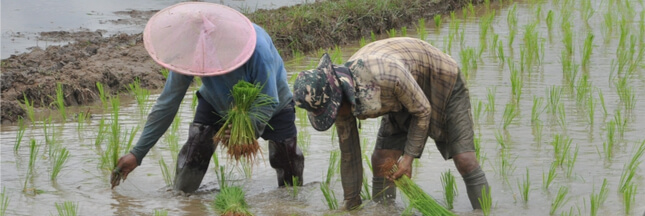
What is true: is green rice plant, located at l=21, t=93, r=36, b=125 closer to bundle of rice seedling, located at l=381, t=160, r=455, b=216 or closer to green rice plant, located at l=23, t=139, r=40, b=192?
green rice plant, located at l=23, t=139, r=40, b=192

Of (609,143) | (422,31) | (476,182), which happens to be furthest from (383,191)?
(422,31)

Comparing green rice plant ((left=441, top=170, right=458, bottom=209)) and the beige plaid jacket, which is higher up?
the beige plaid jacket

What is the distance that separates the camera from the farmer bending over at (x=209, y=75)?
3.47 meters

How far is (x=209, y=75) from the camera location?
11.3 feet

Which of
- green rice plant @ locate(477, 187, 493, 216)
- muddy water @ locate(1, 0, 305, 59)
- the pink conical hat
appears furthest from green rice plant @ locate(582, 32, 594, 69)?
the pink conical hat

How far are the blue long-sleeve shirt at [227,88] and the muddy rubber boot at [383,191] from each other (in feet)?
1.77

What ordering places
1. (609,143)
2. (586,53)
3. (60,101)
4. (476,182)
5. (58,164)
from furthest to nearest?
1. (586,53)
2. (60,101)
3. (609,143)
4. (58,164)
5. (476,182)

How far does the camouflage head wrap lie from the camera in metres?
3.16

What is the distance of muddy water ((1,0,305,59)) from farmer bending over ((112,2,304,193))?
3.33 meters

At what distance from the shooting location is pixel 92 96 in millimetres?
6082

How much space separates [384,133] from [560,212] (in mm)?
886

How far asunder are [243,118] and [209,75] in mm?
208

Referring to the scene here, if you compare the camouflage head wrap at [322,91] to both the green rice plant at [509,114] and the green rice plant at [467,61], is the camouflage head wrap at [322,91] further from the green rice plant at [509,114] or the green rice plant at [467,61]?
the green rice plant at [467,61]

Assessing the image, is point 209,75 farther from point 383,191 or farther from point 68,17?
point 68,17
